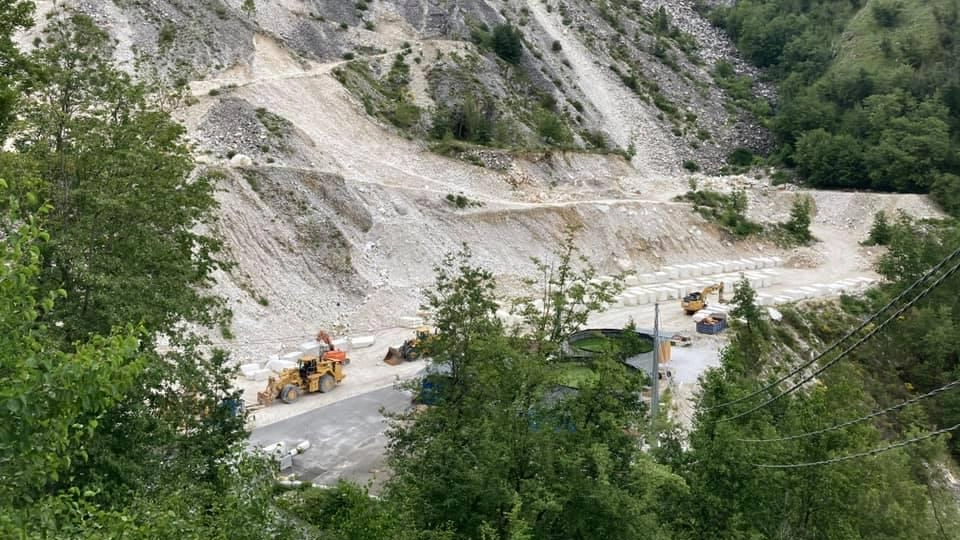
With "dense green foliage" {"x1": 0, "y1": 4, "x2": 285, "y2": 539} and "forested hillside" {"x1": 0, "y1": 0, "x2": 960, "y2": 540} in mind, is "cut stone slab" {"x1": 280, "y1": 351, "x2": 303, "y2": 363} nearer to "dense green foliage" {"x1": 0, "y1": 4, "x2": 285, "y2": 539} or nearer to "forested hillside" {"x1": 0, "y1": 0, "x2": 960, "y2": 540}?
"forested hillside" {"x1": 0, "y1": 0, "x2": 960, "y2": 540}

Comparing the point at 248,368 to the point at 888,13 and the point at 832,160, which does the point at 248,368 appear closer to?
the point at 832,160

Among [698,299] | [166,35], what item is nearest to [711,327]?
[698,299]

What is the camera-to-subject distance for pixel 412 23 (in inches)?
2527

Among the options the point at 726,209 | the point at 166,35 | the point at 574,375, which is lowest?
the point at 574,375

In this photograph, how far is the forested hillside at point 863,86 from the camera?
62.8 meters

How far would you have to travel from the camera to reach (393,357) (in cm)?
2883

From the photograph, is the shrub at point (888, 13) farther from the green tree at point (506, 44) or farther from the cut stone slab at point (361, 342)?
the cut stone slab at point (361, 342)

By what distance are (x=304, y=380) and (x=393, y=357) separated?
455cm

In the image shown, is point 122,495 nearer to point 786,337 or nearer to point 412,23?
point 786,337

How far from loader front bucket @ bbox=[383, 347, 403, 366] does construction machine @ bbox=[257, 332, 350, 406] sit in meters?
2.41

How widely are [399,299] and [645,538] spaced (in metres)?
25.0

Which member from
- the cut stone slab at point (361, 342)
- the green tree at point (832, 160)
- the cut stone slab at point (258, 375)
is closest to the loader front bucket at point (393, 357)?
the cut stone slab at point (361, 342)

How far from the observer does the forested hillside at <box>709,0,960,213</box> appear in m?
62.8

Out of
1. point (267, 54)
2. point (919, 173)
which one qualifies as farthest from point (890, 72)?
point (267, 54)
